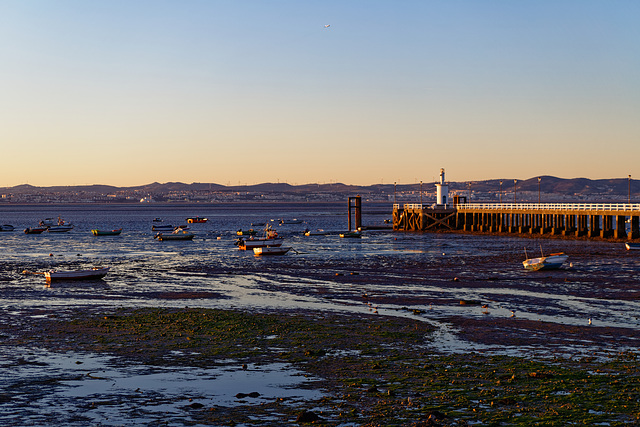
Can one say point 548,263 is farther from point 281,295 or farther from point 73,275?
point 73,275

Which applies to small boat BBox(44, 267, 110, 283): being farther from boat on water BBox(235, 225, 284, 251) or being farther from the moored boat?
the moored boat

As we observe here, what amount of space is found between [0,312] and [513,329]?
22.2m

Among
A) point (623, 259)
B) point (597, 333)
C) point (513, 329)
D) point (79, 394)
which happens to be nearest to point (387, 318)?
point (513, 329)

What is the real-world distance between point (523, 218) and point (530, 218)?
40.0 ft

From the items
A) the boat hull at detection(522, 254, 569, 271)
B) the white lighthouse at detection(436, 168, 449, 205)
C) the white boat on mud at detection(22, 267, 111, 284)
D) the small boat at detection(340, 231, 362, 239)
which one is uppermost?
the white lighthouse at detection(436, 168, 449, 205)

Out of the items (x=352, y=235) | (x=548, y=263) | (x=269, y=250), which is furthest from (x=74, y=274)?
(x=352, y=235)

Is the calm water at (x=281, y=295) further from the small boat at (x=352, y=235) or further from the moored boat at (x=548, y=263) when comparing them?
the small boat at (x=352, y=235)

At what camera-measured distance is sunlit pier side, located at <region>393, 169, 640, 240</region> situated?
262 ft

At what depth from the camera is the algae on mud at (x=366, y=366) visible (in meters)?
15.8

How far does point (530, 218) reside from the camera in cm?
9375

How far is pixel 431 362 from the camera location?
69.4 ft

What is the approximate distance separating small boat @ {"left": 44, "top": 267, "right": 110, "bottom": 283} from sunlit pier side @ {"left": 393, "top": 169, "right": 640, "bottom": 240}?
176ft

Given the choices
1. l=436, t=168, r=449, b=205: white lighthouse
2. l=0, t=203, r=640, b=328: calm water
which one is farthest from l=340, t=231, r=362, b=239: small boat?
l=436, t=168, r=449, b=205: white lighthouse

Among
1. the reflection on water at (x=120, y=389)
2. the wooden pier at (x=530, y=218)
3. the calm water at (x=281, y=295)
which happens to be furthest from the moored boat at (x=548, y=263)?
the wooden pier at (x=530, y=218)
